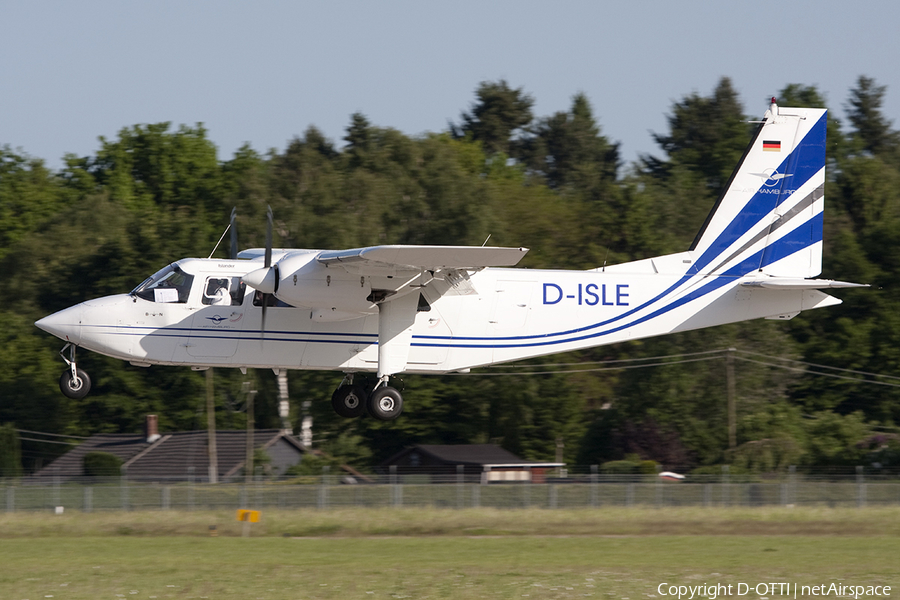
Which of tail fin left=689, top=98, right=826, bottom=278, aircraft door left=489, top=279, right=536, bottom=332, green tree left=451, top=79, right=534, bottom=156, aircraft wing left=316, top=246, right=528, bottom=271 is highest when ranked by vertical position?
green tree left=451, top=79, right=534, bottom=156

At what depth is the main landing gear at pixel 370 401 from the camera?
18.1m

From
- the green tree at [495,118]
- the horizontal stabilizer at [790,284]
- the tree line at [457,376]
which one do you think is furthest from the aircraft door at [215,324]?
the green tree at [495,118]

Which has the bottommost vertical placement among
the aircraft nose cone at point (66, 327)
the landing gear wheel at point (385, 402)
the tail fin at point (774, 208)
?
the landing gear wheel at point (385, 402)

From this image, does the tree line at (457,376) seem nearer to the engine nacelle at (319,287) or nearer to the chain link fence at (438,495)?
the chain link fence at (438,495)

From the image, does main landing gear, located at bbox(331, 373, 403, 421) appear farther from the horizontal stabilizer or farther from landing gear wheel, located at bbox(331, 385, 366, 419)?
the horizontal stabilizer

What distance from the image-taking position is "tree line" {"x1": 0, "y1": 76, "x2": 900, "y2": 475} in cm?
3919

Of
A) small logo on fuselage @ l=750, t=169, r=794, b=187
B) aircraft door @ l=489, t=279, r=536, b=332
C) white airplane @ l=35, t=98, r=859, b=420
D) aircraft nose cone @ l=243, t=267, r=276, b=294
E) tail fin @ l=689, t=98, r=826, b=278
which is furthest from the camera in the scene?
small logo on fuselage @ l=750, t=169, r=794, b=187

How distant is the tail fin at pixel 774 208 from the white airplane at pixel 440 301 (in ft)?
0.08

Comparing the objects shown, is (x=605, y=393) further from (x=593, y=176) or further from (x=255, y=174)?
(x=593, y=176)

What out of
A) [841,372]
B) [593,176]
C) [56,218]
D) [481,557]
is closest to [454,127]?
[593,176]

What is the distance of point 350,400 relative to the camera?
60.7 feet

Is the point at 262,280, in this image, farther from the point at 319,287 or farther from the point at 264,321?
the point at 264,321

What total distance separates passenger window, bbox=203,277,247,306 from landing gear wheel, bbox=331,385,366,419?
2390mm

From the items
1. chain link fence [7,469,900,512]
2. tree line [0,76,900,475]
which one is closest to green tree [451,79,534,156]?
tree line [0,76,900,475]
